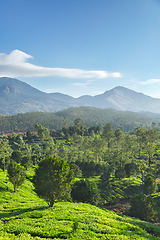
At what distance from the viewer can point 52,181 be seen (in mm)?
31453

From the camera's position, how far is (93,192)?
154ft

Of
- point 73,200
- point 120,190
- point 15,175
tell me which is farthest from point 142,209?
point 15,175

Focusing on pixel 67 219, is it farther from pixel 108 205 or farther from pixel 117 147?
pixel 117 147

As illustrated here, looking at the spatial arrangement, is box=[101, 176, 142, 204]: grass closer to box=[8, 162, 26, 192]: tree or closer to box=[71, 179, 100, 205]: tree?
box=[71, 179, 100, 205]: tree

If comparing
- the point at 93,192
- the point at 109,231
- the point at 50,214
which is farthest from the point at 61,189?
the point at 93,192

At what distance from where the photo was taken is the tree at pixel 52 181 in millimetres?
31312

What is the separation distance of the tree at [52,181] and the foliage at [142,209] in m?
29.5

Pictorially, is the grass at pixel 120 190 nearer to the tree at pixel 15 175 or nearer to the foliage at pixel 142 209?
the foliage at pixel 142 209

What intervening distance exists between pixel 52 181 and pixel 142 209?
35.1m

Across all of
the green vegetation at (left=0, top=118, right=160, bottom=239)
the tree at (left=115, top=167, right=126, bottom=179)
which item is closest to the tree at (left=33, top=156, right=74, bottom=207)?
the green vegetation at (left=0, top=118, right=160, bottom=239)

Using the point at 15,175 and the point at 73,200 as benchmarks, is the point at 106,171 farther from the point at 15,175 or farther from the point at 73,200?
the point at 15,175

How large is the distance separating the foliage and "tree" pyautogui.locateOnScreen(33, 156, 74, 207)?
2953cm

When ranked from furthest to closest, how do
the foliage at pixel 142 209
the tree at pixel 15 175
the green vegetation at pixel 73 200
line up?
the tree at pixel 15 175, the foliage at pixel 142 209, the green vegetation at pixel 73 200

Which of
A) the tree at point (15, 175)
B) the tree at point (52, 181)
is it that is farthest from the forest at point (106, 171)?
the tree at point (52, 181)
